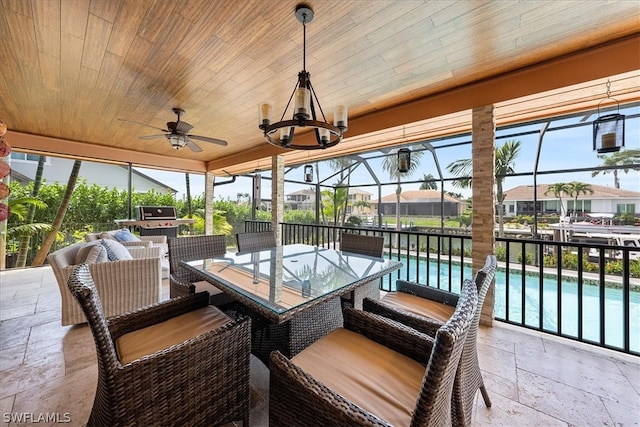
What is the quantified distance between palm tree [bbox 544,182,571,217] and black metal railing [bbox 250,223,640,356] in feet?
3.57

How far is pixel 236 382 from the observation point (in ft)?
4.17

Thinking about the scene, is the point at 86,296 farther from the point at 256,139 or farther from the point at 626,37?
Answer: the point at 256,139

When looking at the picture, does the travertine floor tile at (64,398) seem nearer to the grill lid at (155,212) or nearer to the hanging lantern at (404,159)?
the hanging lantern at (404,159)

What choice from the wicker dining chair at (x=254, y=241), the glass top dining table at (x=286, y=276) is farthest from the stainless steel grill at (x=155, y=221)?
the glass top dining table at (x=286, y=276)

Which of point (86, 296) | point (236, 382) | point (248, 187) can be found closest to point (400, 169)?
point (236, 382)

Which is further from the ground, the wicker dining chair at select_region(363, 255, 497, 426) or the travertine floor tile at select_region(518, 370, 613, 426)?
the wicker dining chair at select_region(363, 255, 497, 426)

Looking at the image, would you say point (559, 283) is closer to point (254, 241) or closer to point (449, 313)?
point (449, 313)

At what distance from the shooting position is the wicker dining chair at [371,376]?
68cm

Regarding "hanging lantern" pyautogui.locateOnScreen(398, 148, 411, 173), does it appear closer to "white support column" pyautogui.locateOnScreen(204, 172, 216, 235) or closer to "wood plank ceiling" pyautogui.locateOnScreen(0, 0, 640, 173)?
"wood plank ceiling" pyautogui.locateOnScreen(0, 0, 640, 173)

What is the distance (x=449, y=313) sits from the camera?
5.60 feet

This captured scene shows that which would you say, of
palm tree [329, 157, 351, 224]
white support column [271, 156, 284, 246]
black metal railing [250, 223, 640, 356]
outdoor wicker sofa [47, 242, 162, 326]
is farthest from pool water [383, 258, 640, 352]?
palm tree [329, 157, 351, 224]

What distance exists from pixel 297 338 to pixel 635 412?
203cm

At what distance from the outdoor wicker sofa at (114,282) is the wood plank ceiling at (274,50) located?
1823 millimetres

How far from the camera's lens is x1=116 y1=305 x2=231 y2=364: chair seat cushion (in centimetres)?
123
